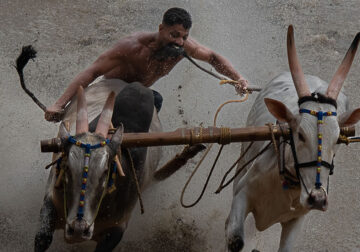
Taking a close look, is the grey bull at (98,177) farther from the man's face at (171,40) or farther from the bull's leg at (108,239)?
the man's face at (171,40)

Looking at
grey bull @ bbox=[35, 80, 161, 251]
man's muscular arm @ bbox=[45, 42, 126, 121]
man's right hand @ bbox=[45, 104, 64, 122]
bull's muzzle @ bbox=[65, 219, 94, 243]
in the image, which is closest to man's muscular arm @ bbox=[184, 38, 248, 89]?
man's muscular arm @ bbox=[45, 42, 126, 121]

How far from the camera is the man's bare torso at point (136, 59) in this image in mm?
5648

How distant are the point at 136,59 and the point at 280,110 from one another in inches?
72.3

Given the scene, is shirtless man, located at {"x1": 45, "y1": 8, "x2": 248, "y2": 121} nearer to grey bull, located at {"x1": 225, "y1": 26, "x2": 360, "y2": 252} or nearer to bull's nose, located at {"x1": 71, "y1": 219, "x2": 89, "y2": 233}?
grey bull, located at {"x1": 225, "y1": 26, "x2": 360, "y2": 252}

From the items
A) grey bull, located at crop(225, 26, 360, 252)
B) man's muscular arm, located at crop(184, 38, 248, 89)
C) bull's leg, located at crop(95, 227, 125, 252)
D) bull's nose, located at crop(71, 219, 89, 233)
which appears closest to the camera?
bull's nose, located at crop(71, 219, 89, 233)

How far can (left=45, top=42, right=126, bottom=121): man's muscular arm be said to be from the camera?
17.7 ft

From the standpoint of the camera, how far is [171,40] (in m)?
5.63

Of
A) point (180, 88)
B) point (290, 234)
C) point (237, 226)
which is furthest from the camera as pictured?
point (180, 88)

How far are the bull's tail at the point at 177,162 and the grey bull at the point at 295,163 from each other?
1.78ft

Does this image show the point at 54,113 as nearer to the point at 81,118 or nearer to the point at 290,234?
the point at 81,118

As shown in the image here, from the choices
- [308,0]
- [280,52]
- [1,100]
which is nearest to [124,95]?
[1,100]

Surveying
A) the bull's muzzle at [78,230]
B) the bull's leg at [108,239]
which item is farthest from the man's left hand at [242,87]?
the bull's muzzle at [78,230]

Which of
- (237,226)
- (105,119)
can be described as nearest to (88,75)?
(105,119)

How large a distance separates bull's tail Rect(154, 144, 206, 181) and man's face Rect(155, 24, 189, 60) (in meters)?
0.85
